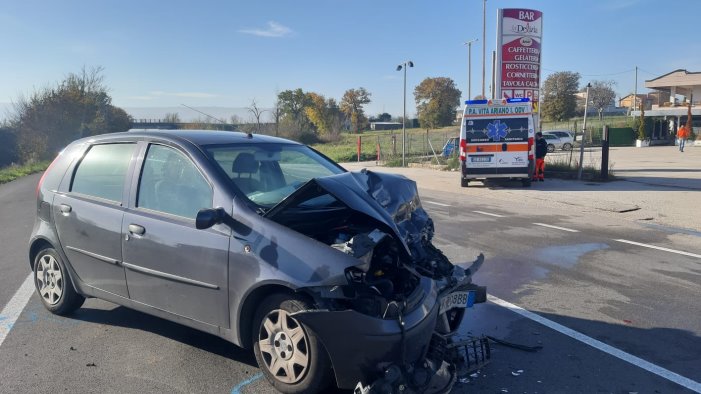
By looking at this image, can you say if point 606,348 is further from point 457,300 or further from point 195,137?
point 195,137

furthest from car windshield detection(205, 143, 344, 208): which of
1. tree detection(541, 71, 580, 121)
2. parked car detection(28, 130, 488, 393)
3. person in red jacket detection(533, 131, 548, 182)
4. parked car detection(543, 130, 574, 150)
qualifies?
tree detection(541, 71, 580, 121)

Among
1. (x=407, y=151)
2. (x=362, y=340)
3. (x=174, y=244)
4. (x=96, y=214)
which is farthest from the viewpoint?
(x=407, y=151)

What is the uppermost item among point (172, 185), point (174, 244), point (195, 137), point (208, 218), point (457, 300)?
point (195, 137)

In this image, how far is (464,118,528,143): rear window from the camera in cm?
1598

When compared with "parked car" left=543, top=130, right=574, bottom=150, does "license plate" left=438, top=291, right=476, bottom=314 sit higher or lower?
lower

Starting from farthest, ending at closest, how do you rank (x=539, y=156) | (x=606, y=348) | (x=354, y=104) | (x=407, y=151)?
(x=354, y=104) < (x=407, y=151) < (x=539, y=156) < (x=606, y=348)

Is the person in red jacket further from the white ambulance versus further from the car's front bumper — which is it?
the car's front bumper

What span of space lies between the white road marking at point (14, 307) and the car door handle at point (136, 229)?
1.57 m

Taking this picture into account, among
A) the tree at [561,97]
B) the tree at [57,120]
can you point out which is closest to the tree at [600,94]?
the tree at [561,97]

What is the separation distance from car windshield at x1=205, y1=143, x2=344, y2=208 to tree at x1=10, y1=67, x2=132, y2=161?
137 feet

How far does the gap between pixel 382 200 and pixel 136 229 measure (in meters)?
1.89

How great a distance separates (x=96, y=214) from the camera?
4582mm

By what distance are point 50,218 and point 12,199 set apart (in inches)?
529

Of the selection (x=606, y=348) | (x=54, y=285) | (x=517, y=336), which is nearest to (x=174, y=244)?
(x=54, y=285)
